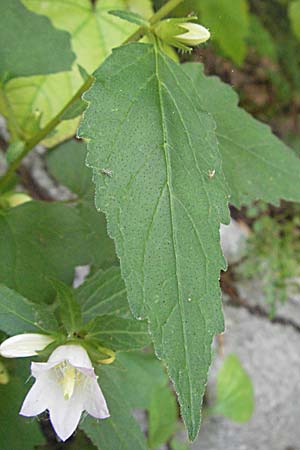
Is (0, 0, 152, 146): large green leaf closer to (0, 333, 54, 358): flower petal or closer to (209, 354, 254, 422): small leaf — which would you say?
(0, 333, 54, 358): flower petal

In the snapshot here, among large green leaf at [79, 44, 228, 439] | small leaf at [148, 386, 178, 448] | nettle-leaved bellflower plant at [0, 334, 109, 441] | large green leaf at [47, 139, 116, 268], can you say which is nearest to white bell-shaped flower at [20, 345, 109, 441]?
nettle-leaved bellflower plant at [0, 334, 109, 441]

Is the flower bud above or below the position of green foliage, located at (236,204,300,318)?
above

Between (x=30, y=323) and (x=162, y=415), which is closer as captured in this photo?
(x=30, y=323)

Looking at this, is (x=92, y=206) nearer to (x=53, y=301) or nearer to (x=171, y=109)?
(x=53, y=301)

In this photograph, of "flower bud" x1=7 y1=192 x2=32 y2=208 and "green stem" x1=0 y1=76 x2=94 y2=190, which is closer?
"green stem" x1=0 y1=76 x2=94 y2=190

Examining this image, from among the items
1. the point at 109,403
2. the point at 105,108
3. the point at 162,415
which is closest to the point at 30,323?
the point at 109,403

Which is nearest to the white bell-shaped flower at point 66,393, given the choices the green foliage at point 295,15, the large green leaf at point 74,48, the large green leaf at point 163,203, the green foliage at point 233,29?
the large green leaf at point 163,203

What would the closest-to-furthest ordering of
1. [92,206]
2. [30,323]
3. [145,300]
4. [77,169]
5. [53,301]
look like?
[145,300]
[30,323]
[53,301]
[92,206]
[77,169]
